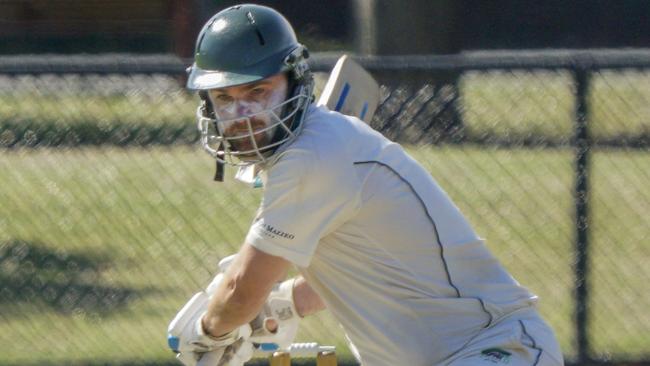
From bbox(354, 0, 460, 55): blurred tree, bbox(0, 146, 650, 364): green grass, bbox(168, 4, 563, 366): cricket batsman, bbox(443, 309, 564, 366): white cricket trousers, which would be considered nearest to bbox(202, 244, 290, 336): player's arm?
bbox(168, 4, 563, 366): cricket batsman

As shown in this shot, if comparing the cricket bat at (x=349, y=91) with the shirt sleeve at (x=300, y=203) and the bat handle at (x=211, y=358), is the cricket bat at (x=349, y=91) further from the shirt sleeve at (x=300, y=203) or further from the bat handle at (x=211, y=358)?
the bat handle at (x=211, y=358)

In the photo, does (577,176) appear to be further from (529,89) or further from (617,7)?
(617,7)

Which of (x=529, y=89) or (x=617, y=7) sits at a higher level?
(x=529, y=89)

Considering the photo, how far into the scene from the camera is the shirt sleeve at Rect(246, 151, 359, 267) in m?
3.63

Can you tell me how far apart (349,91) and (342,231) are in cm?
88

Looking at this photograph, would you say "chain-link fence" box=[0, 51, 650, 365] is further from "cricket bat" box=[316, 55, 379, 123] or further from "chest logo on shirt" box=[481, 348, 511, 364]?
"chest logo on shirt" box=[481, 348, 511, 364]

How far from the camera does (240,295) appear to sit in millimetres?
3707

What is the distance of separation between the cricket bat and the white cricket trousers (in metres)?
0.98

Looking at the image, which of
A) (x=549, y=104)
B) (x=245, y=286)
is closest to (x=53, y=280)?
(x=549, y=104)

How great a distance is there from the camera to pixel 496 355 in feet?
12.2

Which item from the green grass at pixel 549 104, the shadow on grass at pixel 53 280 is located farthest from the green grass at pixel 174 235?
the green grass at pixel 549 104

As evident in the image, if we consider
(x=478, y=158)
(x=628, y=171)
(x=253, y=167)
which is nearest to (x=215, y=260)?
(x=478, y=158)

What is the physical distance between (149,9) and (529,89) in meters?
12.5

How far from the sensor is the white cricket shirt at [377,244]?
3.65m
